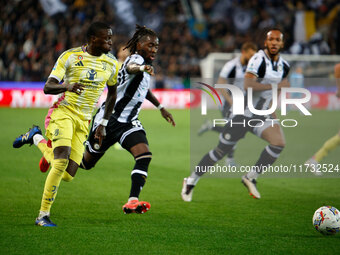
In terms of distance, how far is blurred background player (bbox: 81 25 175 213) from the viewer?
7.04 m

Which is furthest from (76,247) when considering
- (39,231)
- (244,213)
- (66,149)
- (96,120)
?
(244,213)

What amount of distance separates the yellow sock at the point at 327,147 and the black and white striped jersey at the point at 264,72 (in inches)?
110

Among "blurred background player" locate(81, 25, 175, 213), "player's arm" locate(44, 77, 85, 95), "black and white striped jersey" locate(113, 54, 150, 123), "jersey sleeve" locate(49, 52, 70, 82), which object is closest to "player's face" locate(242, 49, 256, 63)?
"blurred background player" locate(81, 25, 175, 213)

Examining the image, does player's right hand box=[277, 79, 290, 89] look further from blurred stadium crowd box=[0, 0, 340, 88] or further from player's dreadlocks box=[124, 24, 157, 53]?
blurred stadium crowd box=[0, 0, 340, 88]

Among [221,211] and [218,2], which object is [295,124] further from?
[218,2]

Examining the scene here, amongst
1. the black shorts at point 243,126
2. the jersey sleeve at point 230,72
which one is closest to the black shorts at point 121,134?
the black shorts at point 243,126

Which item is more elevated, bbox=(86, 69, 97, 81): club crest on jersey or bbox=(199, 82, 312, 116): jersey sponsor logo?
bbox=(199, 82, 312, 116): jersey sponsor logo

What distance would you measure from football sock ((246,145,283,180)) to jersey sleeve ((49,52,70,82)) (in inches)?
135

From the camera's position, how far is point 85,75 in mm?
6758

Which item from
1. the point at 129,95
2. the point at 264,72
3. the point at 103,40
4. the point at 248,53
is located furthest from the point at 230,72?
the point at 103,40

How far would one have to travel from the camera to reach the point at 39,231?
6129 millimetres

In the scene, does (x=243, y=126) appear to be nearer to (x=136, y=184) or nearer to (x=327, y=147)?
(x=136, y=184)

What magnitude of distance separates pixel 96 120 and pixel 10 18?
1965cm

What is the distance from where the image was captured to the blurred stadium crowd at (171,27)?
82.3 ft
